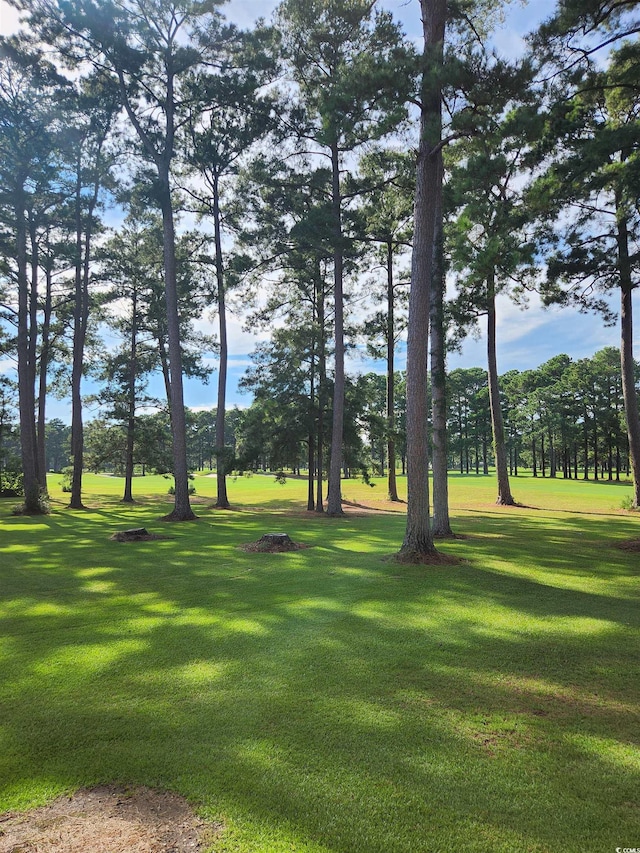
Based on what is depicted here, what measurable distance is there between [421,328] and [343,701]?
20.8 feet

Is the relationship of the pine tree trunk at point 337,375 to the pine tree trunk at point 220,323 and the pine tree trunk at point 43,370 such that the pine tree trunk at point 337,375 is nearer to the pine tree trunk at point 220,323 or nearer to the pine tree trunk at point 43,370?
the pine tree trunk at point 220,323

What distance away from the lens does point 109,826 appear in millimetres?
2135

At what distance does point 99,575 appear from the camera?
23.6 ft

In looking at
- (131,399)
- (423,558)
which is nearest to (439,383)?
(423,558)

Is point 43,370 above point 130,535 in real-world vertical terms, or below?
above

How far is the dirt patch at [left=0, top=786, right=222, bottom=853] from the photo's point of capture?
6.63ft

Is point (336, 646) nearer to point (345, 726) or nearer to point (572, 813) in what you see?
point (345, 726)

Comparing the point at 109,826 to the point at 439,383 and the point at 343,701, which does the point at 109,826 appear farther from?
the point at 439,383

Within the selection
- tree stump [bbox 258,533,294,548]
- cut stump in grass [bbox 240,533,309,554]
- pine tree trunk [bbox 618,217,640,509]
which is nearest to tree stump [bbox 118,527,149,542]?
cut stump in grass [bbox 240,533,309,554]

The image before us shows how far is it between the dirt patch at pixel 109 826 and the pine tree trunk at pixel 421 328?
6.12 meters

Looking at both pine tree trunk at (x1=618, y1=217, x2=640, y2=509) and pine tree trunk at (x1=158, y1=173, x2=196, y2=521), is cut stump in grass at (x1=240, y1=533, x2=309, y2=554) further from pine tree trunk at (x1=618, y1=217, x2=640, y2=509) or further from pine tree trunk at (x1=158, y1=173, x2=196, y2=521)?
pine tree trunk at (x1=618, y1=217, x2=640, y2=509)

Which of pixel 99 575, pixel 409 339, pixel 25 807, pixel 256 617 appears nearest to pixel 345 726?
pixel 25 807

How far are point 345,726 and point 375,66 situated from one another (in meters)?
9.15

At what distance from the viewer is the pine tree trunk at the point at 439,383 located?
9.64 m
